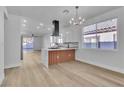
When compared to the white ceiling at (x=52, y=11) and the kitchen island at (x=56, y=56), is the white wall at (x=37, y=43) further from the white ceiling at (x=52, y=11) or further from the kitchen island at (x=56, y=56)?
the white ceiling at (x=52, y=11)

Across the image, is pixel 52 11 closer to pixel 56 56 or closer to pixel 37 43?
pixel 56 56

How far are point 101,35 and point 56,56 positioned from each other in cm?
294

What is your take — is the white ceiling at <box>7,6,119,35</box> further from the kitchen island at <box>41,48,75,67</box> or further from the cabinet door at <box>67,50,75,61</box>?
the cabinet door at <box>67,50,75,61</box>

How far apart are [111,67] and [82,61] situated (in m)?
2.22

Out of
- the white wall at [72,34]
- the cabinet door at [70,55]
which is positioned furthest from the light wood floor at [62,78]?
the white wall at [72,34]

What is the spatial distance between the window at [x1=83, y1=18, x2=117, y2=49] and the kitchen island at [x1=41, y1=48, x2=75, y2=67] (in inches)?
49.6

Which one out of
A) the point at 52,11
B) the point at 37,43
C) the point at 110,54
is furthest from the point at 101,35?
the point at 37,43

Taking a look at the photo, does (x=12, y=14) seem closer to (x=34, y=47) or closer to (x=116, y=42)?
(x=116, y=42)

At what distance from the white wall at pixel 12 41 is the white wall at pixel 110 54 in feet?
13.5

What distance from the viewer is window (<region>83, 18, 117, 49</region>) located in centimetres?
473

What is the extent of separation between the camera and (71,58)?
7.23 meters

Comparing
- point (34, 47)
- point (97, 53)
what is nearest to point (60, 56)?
point (97, 53)

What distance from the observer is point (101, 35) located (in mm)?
5430

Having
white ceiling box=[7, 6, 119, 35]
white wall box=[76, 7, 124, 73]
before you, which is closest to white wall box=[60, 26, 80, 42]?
white wall box=[76, 7, 124, 73]
